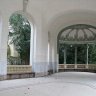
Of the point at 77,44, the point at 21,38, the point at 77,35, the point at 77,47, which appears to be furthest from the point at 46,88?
the point at 77,47

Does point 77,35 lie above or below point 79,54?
above

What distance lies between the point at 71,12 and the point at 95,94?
9.83 m

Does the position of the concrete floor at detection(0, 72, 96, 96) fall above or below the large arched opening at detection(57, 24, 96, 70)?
below

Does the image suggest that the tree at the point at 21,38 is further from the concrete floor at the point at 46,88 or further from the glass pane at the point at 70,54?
the concrete floor at the point at 46,88

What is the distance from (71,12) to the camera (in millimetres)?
16312

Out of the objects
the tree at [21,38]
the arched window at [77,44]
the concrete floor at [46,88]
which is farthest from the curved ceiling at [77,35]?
the concrete floor at [46,88]

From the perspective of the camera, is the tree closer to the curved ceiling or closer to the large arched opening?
the large arched opening

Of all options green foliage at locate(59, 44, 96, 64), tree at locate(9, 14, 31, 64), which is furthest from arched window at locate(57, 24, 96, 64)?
tree at locate(9, 14, 31, 64)

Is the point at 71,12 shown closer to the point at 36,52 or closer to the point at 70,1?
the point at 70,1

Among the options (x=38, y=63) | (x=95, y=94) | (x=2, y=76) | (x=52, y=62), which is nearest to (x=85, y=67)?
(x=52, y=62)

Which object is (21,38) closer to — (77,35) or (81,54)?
(77,35)

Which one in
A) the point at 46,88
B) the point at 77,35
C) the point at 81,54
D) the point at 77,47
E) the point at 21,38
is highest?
the point at 77,35

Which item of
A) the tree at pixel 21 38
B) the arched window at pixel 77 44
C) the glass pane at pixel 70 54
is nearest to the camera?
the tree at pixel 21 38

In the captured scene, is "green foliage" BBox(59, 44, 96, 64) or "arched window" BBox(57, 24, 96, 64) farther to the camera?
"green foliage" BBox(59, 44, 96, 64)
